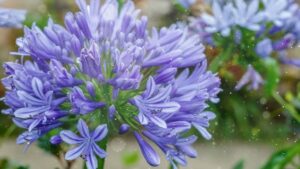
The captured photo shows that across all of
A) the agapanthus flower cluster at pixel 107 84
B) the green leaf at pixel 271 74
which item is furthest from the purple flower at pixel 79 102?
the green leaf at pixel 271 74

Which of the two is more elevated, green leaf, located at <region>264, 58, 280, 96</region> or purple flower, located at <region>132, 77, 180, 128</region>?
purple flower, located at <region>132, 77, 180, 128</region>

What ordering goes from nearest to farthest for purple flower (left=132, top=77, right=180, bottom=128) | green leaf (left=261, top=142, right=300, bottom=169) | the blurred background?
1. purple flower (left=132, top=77, right=180, bottom=128)
2. green leaf (left=261, top=142, right=300, bottom=169)
3. the blurred background

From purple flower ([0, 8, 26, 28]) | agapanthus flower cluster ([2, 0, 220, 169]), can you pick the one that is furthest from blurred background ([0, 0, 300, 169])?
agapanthus flower cluster ([2, 0, 220, 169])

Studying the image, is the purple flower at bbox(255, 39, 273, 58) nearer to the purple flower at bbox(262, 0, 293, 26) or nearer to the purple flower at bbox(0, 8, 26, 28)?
the purple flower at bbox(262, 0, 293, 26)

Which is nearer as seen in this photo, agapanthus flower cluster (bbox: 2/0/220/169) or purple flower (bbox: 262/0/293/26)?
agapanthus flower cluster (bbox: 2/0/220/169)

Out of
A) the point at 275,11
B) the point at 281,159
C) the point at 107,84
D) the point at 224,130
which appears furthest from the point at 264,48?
the point at 224,130

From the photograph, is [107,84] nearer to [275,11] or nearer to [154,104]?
[154,104]

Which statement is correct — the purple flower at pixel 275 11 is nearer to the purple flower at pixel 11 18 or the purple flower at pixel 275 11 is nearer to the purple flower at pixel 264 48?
the purple flower at pixel 264 48

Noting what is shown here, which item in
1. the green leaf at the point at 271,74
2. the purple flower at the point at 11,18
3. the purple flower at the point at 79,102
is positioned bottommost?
the green leaf at the point at 271,74
